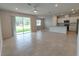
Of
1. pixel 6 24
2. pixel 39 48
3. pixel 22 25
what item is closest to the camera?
pixel 39 48

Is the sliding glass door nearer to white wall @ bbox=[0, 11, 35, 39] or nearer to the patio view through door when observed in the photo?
the patio view through door

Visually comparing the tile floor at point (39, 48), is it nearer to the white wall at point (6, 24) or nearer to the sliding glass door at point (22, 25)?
the white wall at point (6, 24)

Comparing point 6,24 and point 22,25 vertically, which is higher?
point 6,24

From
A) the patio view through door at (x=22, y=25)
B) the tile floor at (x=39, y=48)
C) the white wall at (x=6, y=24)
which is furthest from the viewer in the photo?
the patio view through door at (x=22, y=25)

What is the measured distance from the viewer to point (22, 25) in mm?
13805

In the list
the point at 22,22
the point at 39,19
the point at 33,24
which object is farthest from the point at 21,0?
the point at 39,19

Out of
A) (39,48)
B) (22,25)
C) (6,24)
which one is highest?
(6,24)

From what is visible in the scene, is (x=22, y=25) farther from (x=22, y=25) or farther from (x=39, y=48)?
(x=39, y=48)

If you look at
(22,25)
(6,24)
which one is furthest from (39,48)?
(22,25)

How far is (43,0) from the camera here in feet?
3.54

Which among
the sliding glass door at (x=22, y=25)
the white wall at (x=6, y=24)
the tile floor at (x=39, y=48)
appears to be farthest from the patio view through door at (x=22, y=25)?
the tile floor at (x=39, y=48)

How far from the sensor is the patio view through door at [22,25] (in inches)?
526

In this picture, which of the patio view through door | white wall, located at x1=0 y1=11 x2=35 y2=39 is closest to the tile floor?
white wall, located at x1=0 y1=11 x2=35 y2=39

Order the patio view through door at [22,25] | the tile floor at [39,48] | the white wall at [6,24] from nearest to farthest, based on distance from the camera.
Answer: the tile floor at [39,48] < the white wall at [6,24] < the patio view through door at [22,25]
